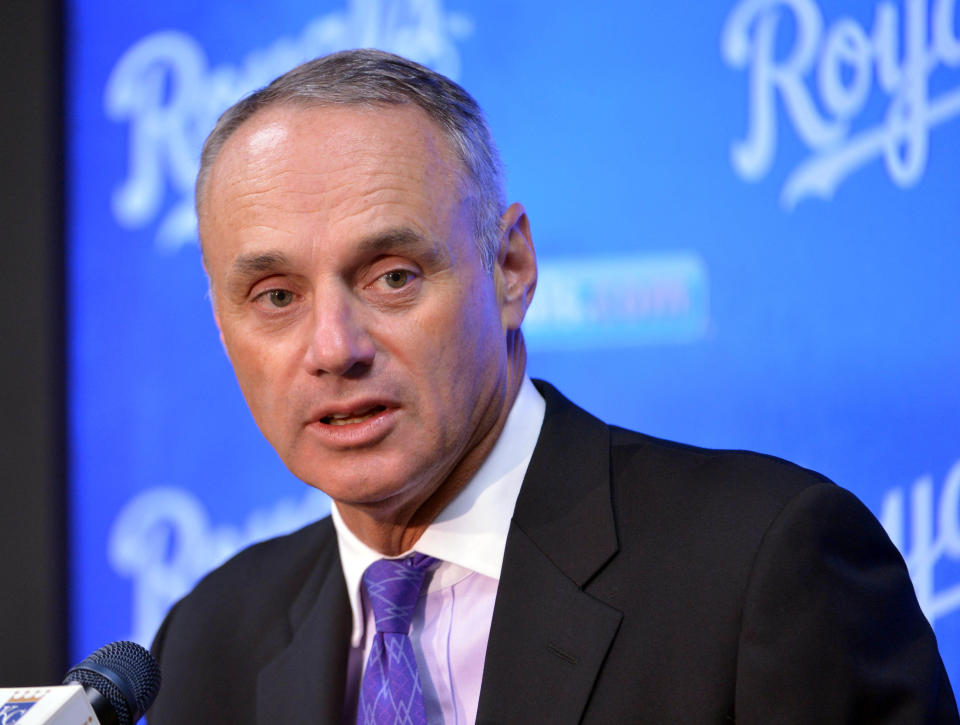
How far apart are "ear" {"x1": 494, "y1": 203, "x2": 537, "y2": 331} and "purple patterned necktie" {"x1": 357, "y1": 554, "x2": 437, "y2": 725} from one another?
41cm

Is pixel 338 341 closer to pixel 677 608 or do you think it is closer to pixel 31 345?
pixel 677 608

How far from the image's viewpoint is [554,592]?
4.89 ft

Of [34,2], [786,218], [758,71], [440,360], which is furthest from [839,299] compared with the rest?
[34,2]

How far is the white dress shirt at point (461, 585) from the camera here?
61.0 inches

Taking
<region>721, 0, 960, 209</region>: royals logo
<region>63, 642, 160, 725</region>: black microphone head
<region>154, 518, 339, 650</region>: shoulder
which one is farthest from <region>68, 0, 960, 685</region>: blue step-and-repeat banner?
<region>63, 642, 160, 725</region>: black microphone head

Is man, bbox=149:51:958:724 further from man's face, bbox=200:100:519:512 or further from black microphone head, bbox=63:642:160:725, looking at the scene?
black microphone head, bbox=63:642:160:725

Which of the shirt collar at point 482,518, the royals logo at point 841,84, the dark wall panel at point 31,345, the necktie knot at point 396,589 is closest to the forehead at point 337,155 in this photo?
the shirt collar at point 482,518

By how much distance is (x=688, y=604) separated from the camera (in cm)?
141

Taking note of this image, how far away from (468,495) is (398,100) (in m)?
0.60

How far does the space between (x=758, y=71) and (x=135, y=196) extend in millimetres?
1758

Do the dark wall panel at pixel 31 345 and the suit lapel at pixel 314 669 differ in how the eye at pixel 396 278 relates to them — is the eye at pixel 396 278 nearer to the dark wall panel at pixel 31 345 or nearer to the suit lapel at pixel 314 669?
the suit lapel at pixel 314 669

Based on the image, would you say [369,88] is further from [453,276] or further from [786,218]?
[786,218]

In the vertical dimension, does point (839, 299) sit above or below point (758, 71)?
below

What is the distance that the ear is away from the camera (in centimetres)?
166
